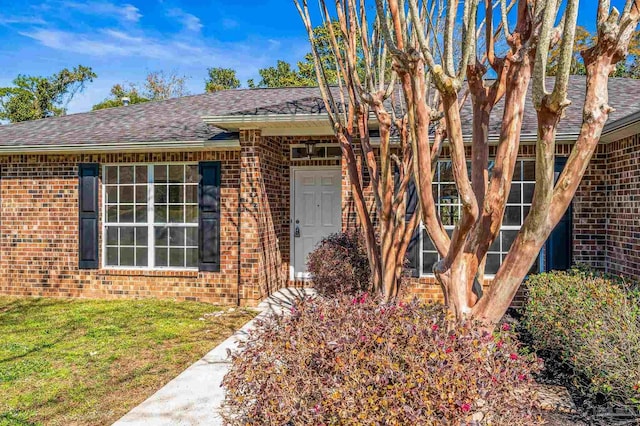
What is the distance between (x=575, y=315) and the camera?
3885 millimetres

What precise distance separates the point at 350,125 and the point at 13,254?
706cm

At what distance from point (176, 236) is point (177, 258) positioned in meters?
0.39

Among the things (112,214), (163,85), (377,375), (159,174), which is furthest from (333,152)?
(163,85)

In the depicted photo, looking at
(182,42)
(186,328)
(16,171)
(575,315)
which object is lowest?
(186,328)

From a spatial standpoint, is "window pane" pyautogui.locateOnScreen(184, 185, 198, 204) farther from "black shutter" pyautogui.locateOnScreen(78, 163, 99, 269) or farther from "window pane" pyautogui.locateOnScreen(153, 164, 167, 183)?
"black shutter" pyautogui.locateOnScreen(78, 163, 99, 269)

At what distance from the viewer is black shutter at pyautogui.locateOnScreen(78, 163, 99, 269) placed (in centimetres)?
789

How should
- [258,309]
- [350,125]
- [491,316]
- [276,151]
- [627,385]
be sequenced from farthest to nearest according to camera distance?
1. [276,151]
2. [258,309]
3. [350,125]
4. [627,385]
5. [491,316]

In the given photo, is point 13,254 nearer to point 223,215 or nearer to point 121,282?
point 121,282

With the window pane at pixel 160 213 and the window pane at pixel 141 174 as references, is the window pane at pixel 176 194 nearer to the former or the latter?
the window pane at pixel 160 213

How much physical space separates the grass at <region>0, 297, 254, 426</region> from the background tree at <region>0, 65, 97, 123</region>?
25.5 m

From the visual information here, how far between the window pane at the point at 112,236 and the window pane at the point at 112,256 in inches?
3.6

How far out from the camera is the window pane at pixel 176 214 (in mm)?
7879

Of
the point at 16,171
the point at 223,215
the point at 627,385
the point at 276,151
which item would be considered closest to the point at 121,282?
the point at 223,215

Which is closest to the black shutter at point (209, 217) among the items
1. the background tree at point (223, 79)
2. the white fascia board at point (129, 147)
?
the white fascia board at point (129, 147)
